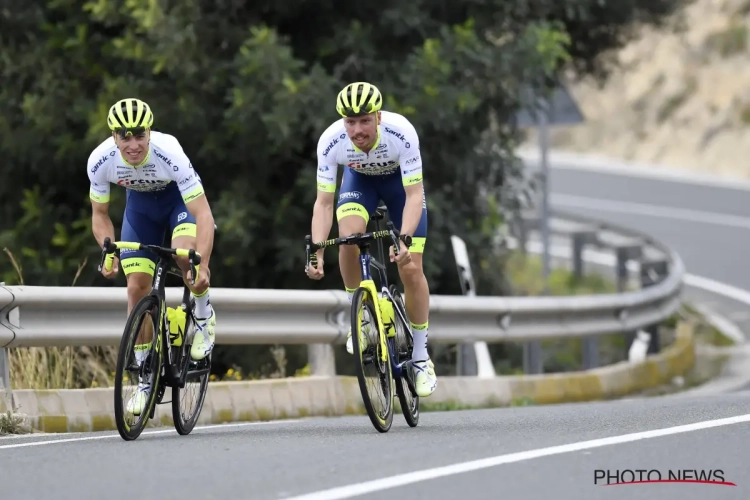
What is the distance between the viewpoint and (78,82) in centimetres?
1603

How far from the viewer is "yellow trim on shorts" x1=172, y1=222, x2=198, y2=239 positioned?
9.41 meters

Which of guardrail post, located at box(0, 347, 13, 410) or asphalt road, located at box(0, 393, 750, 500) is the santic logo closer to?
asphalt road, located at box(0, 393, 750, 500)

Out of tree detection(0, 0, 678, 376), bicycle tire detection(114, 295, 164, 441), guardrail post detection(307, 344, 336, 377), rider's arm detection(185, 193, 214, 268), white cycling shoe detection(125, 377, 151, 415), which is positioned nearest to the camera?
bicycle tire detection(114, 295, 164, 441)

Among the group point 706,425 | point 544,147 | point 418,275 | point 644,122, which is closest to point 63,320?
point 418,275

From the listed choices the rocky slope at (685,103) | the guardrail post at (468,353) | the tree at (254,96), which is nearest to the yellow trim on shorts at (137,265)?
the tree at (254,96)

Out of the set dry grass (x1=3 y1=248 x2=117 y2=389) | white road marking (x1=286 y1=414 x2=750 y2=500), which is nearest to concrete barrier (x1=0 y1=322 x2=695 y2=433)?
dry grass (x1=3 y1=248 x2=117 y2=389)

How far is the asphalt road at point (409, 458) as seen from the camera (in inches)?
258

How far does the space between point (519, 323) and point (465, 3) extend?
12.0ft

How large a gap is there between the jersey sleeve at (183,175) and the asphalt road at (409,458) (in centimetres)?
137

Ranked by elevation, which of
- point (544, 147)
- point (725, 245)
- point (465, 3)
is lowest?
point (725, 245)

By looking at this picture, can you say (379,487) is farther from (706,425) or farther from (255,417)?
(255,417)

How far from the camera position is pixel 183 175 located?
29.9 feet

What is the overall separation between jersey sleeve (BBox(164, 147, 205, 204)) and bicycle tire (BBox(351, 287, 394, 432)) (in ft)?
3.66

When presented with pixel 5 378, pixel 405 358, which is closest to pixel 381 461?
pixel 405 358
